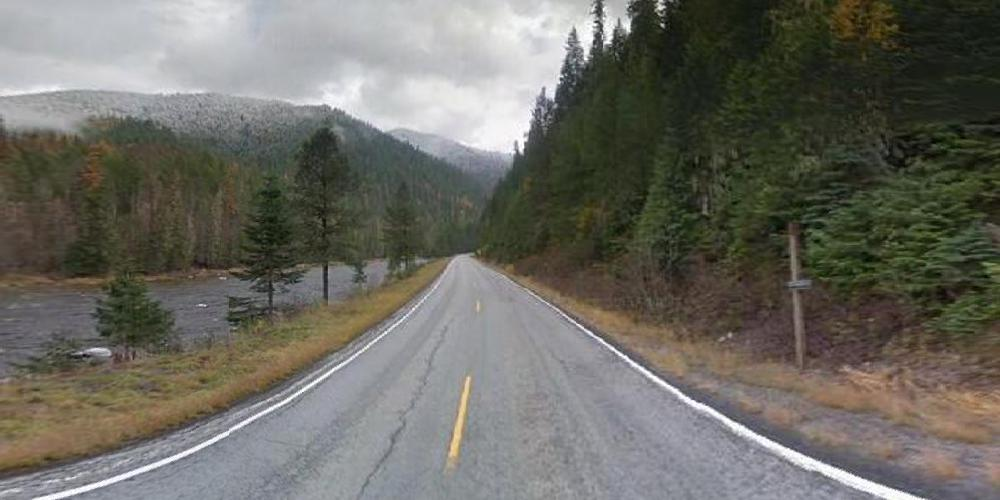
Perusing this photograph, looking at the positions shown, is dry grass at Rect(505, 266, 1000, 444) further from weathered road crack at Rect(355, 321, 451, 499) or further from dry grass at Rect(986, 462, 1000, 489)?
weathered road crack at Rect(355, 321, 451, 499)

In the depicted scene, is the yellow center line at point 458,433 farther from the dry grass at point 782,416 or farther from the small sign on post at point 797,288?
the small sign on post at point 797,288

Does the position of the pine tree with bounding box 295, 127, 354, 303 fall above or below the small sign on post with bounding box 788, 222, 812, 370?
above

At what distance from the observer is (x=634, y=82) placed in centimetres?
3653

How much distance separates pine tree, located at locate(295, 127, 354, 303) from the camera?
3444 cm

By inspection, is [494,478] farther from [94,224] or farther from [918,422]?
[94,224]

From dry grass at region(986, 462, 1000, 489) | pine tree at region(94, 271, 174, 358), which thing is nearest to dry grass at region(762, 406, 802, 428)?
dry grass at region(986, 462, 1000, 489)

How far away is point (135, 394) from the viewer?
39.2 ft

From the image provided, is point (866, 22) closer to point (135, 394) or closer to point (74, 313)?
point (135, 394)

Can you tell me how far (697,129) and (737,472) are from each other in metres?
21.6

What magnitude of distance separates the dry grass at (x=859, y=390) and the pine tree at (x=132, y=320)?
19.1 m

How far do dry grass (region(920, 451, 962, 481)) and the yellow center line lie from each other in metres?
4.09

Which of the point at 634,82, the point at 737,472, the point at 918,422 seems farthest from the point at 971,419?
the point at 634,82

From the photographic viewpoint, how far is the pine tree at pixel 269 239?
3244 cm

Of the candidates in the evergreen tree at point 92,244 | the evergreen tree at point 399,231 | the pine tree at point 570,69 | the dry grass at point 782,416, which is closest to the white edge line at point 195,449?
the dry grass at point 782,416
